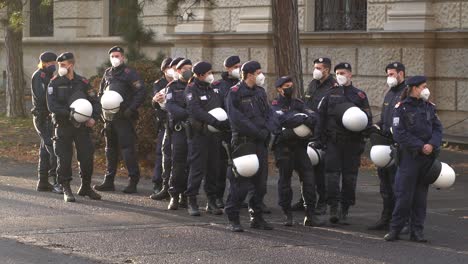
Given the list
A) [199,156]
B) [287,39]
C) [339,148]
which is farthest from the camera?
[287,39]

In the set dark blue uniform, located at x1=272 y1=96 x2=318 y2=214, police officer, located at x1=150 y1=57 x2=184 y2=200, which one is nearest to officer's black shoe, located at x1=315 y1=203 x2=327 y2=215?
dark blue uniform, located at x1=272 y1=96 x2=318 y2=214

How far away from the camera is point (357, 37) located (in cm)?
2202

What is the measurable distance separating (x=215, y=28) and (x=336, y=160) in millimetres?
14354

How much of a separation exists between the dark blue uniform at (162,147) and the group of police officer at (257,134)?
0.02m

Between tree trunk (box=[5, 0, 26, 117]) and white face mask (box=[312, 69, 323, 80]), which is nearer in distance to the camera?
white face mask (box=[312, 69, 323, 80])

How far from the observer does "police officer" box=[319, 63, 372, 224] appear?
11570 mm

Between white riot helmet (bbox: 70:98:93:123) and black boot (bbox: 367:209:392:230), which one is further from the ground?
white riot helmet (bbox: 70:98:93:123)

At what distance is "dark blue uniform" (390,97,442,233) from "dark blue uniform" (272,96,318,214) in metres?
1.13

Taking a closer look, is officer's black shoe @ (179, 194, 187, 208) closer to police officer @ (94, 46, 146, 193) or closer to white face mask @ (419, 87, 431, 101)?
police officer @ (94, 46, 146, 193)

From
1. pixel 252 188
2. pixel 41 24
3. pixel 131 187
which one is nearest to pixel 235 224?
pixel 252 188

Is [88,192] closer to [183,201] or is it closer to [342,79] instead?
[183,201]

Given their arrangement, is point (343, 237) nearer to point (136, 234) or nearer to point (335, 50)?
point (136, 234)

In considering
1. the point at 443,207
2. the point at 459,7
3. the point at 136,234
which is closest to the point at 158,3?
the point at 459,7

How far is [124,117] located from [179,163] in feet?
5.76
